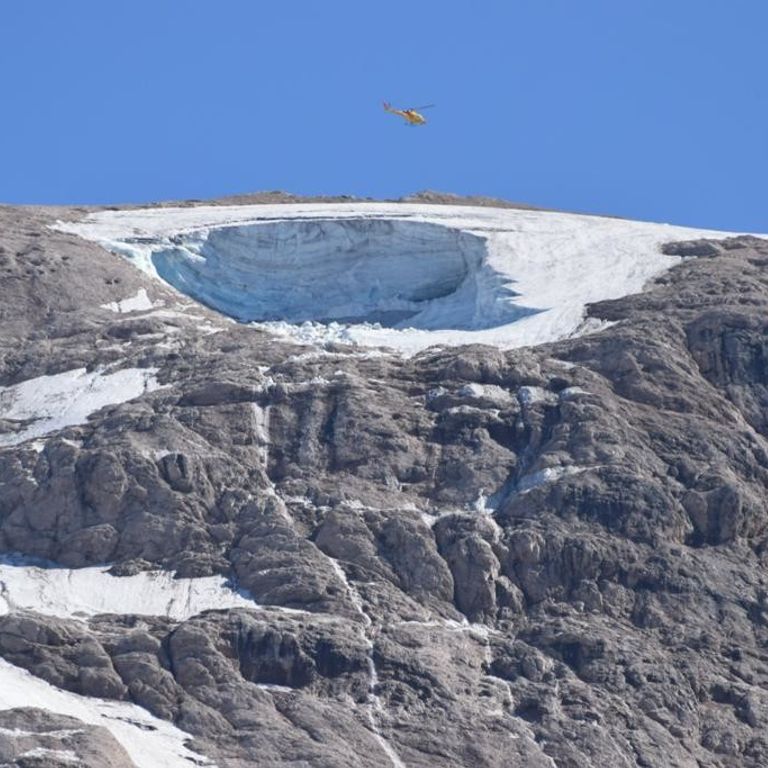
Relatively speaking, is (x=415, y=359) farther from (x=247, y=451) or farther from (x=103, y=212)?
(x=103, y=212)

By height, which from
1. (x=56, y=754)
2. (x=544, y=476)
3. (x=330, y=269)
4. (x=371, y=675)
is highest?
(x=330, y=269)

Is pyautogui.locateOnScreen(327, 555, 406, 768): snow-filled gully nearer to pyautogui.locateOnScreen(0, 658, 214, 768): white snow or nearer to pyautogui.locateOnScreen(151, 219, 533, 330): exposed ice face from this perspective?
pyautogui.locateOnScreen(0, 658, 214, 768): white snow

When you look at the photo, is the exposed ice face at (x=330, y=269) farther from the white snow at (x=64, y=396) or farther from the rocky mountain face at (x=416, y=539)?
the white snow at (x=64, y=396)

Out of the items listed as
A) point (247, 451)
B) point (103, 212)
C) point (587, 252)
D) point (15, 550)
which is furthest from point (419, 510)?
point (103, 212)

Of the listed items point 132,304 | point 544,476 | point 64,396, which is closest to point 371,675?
point 544,476

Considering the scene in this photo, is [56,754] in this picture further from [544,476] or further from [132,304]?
[132,304]

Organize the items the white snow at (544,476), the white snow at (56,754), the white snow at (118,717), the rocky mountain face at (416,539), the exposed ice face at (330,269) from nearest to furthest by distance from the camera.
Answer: the white snow at (56,754) < the white snow at (118,717) < the rocky mountain face at (416,539) < the white snow at (544,476) < the exposed ice face at (330,269)

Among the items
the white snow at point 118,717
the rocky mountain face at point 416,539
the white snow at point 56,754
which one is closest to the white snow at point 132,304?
the rocky mountain face at point 416,539
